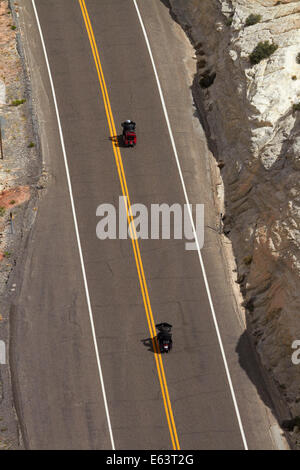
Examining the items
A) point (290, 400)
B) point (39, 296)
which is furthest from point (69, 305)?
point (290, 400)

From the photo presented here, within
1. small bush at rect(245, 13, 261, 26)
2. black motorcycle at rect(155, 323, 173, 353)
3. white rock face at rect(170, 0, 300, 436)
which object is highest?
small bush at rect(245, 13, 261, 26)

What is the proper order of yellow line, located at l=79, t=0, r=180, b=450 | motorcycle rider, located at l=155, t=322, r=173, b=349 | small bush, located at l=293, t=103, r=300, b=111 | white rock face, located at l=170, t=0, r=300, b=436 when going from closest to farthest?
1. yellow line, located at l=79, t=0, r=180, b=450
2. motorcycle rider, located at l=155, t=322, r=173, b=349
3. white rock face, located at l=170, t=0, r=300, b=436
4. small bush, located at l=293, t=103, r=300, b=111

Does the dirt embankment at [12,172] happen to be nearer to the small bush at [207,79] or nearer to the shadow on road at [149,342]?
the shadow on road at [149,342]

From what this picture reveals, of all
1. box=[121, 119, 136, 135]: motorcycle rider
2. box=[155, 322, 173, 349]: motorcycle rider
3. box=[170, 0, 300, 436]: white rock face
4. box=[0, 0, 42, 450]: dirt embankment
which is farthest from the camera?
box=[121, 119, 136, 135]: motorcycle rider

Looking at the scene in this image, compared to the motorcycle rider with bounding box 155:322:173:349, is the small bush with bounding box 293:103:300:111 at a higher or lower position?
higher

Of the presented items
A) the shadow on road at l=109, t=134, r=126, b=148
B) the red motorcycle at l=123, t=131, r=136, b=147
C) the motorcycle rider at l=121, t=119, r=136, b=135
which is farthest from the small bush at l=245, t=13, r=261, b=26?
the shadow on road at l=109, t=134, r=126, b=148

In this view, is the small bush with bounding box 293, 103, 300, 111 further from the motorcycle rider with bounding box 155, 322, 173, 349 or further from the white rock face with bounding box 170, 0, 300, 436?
→ the motorcycle rider with bounding box 155, 322, 173, 349

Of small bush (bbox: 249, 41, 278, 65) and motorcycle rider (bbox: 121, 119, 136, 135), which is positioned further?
motorcycle rider (bbox: 121, 119, 136, 135)

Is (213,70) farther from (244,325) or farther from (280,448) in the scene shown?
(280,448)
